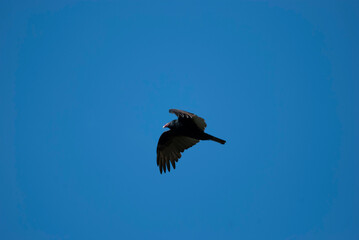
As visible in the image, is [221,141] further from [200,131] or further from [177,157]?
[177,157]

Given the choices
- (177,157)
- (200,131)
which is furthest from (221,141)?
(177,157)

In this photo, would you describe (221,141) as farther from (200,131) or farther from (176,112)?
(176,112)

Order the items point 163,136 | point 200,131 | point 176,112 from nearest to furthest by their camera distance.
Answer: point 176,112
point 200,131
point 163,136

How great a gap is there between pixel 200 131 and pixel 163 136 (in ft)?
5.84

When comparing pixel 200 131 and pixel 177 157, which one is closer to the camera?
pixel 200 131

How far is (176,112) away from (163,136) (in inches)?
120

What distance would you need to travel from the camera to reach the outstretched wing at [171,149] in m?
12.4

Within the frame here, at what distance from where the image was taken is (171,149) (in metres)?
12.5

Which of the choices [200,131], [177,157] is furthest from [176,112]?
[177,157]

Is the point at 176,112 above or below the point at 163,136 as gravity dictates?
below

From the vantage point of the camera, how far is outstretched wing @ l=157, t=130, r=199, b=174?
40.7ft

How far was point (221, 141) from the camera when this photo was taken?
11312 mm

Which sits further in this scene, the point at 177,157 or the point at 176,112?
the point at 177,157

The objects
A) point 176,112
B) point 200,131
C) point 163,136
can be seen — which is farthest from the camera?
point 163,136
